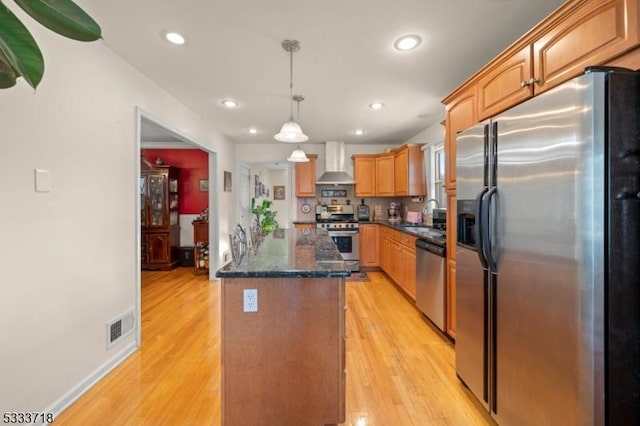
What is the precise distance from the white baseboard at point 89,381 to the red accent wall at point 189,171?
3.64 m

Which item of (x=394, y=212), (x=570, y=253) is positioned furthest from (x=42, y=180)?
(x=394, y=212)

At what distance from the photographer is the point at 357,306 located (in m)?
3.61

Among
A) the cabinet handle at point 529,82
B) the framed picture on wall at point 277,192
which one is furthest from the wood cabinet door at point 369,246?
the framed picture on wall at point 277,192

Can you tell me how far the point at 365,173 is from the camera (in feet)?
19.0

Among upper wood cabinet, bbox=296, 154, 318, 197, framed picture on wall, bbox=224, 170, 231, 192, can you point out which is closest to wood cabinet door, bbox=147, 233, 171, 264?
framed picture on wall, bbox=224, 170, 231, 192

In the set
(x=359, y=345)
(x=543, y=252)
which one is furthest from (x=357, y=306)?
(x=543, y=252)

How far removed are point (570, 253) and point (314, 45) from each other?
2.11m

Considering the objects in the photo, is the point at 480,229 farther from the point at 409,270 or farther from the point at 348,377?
the point at 409,270

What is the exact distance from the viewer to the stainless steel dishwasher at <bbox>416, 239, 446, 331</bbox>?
8.85ft

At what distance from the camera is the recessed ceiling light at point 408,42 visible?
2171mm

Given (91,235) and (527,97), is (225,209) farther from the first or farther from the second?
(527,97)

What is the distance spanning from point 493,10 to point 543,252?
1.59 metres

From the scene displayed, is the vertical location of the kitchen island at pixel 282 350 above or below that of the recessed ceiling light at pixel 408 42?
below

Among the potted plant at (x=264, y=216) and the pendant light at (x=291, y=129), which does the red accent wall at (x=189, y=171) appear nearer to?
the potted plant at (x=264, y=216)
